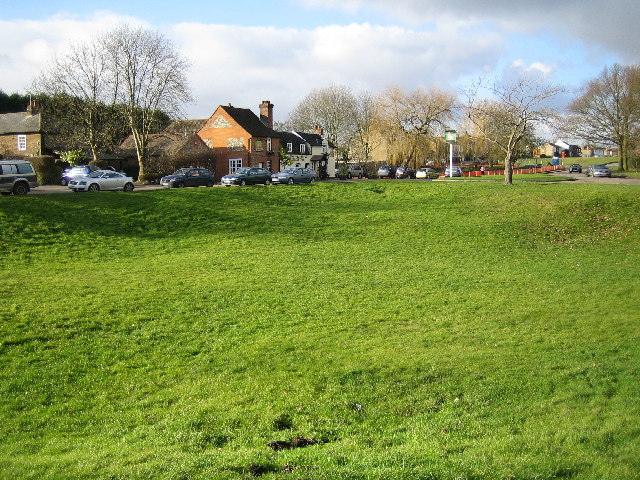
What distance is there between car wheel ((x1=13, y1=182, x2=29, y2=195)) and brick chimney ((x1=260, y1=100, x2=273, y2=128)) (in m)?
47.2

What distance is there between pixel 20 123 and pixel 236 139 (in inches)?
→ 956

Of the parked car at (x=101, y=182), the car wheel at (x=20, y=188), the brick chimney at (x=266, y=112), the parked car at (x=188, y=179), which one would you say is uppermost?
the brick chimney at (x=266, y=112)

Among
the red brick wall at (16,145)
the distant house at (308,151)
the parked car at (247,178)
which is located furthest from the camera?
the distant house at (308,151)

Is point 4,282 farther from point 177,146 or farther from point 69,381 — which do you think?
point 177,146

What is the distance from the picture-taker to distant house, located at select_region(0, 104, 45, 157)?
202 feet

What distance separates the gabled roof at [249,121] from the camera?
66.4 m

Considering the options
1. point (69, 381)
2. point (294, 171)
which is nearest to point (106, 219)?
point (69, 381)

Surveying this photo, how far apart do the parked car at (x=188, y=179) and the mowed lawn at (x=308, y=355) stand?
18.5 meters

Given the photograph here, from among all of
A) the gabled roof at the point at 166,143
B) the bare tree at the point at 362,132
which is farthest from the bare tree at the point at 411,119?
the gabled roof at the point at 166,143

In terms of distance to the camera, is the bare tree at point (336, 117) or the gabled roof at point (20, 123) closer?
the gabled roof at point (20, 123)

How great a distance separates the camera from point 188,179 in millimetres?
44344

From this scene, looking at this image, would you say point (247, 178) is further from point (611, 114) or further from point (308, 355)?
point (611, 114)

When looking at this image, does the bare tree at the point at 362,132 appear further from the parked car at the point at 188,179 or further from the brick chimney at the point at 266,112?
the parked car at the point at 188,179

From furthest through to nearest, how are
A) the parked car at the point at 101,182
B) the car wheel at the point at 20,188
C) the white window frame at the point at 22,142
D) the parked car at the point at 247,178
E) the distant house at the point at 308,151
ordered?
the distant house at the point at 308,151
the white window frame at the point at 22,142
the parked car at the point at 247,178
the parked car at the point at 101,182
the car wheel at the point at 20,188
